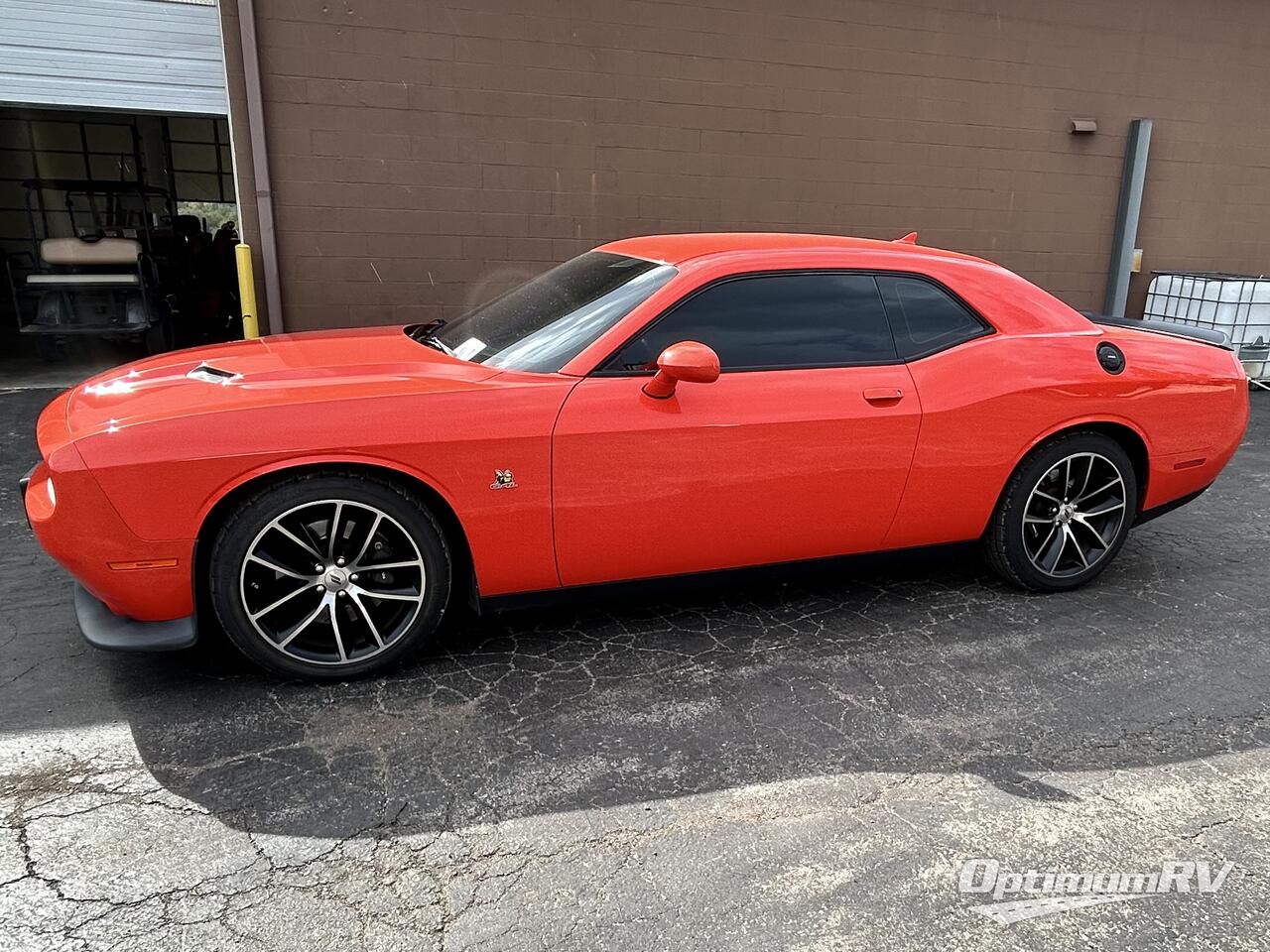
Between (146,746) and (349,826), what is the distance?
0.79 m

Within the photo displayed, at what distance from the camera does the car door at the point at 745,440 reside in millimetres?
3156

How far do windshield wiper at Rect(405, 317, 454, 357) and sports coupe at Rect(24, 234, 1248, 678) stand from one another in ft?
0.10

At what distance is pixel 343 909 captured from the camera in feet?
6.98

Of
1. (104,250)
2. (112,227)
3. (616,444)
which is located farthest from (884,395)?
(112,227)

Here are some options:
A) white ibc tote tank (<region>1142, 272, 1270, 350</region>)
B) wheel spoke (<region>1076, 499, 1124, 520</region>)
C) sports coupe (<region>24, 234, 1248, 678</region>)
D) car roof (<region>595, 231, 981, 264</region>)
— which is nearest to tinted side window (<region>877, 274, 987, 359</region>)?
sports coupe (<region>24, 234, 1248, 678</region>)

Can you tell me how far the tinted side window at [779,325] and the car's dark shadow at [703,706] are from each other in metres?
0.88

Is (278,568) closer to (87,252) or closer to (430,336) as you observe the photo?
(430,336)

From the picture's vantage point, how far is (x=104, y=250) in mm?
8797

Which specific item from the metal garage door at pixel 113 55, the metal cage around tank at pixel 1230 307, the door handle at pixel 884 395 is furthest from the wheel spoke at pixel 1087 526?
the metal garage door at pixel 113 55

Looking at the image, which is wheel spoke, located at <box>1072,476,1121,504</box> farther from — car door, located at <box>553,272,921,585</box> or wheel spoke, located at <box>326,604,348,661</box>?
wheel spoke, located at <box>326,604,348,661</box>

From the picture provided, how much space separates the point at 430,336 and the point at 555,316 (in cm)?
76

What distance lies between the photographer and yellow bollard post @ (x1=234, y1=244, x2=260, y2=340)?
6.77 metres

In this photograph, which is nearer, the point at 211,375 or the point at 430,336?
the point at 211,375

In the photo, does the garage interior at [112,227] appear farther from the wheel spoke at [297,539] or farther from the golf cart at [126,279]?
the wheel spoke at [297,539]
